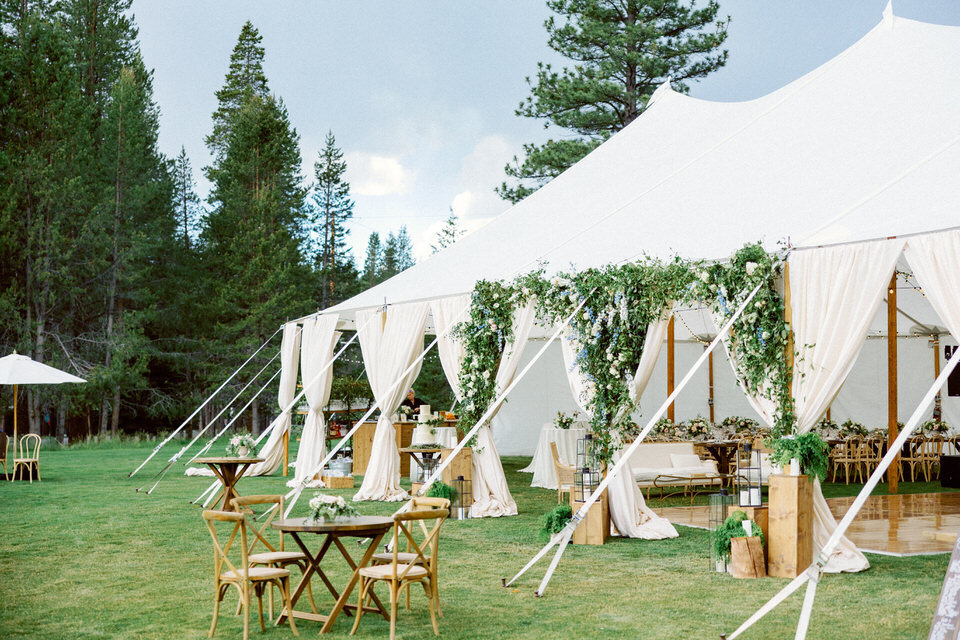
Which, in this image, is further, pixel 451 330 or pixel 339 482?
pixel 339 482

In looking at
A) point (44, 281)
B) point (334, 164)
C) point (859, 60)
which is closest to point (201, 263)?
point (44, 281)

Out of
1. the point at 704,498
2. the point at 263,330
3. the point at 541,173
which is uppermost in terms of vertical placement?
the point at 541,173

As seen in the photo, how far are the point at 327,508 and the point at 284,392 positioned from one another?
8522 mm

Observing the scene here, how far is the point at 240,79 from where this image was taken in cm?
3191

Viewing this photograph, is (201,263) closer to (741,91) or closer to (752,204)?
(741,91)

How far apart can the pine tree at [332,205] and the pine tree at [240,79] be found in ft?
9.93

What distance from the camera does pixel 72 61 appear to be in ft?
82.0

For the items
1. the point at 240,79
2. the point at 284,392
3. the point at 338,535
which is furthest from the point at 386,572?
the point at 240,79

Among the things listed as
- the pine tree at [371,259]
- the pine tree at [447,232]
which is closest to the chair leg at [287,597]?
the pine tree at [447,232]

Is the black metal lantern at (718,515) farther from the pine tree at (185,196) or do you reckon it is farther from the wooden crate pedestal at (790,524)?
the pine tree at (185,196)

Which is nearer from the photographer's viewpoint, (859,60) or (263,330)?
(859,60)

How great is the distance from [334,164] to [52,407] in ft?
43.1

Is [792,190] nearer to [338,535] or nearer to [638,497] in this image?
[638,497]

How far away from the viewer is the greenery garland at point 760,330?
6.81 m
